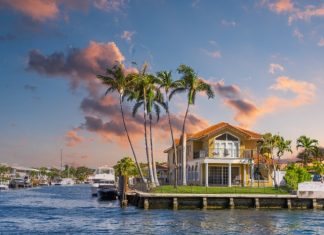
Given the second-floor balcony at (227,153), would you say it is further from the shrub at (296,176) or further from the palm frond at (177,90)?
the shrub at (296,176)

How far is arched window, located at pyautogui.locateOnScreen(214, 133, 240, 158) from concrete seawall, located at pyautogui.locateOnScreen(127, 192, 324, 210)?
58.9 feet

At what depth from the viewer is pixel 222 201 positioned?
55.5m

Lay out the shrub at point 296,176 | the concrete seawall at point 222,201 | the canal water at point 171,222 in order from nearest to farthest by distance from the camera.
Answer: the canal water at point 171,222 → the concrete seawall at point 222,201 → the shrub at point 296,176

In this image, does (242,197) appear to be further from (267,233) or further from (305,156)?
(305,156)

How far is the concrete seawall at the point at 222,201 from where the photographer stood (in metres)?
54.4

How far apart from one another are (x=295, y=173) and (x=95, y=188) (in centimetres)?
4328

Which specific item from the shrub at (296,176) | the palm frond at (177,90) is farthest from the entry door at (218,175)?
the palm frond at (177,90)

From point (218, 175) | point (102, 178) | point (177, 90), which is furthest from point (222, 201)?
point (102, 178)

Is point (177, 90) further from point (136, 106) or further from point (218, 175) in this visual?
point (218, 175)

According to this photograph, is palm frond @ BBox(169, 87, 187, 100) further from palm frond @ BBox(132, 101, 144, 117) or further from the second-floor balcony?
the second-floor balcony

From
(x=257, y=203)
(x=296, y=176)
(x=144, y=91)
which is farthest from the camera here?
(x=144, y=91)

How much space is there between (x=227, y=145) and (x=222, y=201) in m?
19.9

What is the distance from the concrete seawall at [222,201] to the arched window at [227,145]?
707 inches

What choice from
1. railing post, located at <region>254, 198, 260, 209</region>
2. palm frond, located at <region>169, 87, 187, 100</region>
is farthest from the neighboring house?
railing post, located at <region>254, 198, 260, 209</region>
